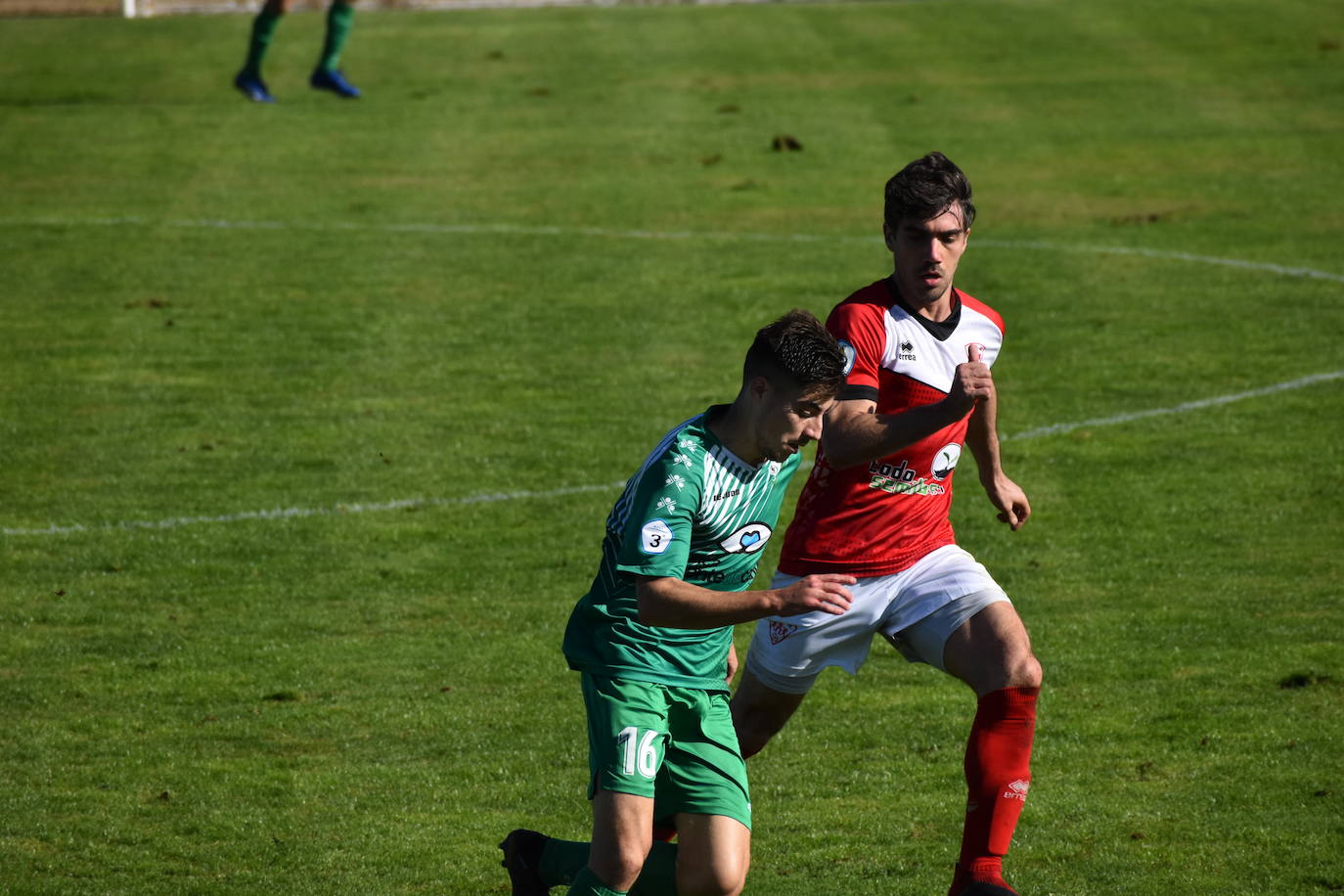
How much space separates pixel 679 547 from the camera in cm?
535

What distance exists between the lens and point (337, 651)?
360 inches

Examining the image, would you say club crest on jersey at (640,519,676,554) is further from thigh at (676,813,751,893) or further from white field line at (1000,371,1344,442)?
white field line at (1000,371,1344,442)

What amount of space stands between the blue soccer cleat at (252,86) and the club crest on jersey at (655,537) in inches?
798

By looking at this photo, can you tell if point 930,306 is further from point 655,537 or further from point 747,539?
point 655,537

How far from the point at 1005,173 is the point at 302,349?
30.5 ft

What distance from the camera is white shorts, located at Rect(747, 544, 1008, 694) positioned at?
21.1 feet

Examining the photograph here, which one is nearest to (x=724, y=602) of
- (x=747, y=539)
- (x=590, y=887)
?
(x=747, y=539)

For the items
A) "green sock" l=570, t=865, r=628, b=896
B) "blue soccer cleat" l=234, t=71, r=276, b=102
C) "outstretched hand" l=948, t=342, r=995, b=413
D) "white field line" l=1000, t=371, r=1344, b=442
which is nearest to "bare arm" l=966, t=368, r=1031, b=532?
"outstretched hand" l=948, t=342, r=995, b=413

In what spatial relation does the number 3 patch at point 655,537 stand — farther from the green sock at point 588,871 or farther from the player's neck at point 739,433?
the green sock at point 588,871

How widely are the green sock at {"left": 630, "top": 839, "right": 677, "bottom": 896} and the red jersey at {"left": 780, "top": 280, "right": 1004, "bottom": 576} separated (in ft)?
3.95

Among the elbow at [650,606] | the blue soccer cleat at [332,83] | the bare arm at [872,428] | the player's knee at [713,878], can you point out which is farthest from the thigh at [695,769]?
the blue soccer cleat at [332,83]

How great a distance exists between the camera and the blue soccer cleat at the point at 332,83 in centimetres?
2436

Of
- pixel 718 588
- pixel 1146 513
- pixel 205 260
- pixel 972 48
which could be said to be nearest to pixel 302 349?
pixel 205 260

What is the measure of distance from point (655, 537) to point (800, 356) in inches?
26.4
